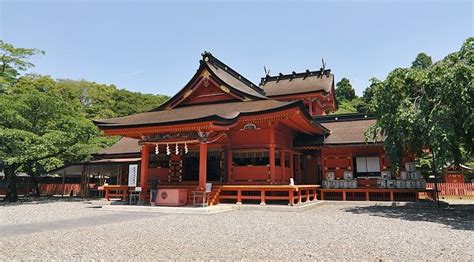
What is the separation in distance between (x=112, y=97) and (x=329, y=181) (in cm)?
4762

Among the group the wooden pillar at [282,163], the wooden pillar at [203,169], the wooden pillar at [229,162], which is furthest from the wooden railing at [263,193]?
the wooden pillar at [203,169]

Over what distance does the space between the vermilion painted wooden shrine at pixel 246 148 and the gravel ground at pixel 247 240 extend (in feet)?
16.9

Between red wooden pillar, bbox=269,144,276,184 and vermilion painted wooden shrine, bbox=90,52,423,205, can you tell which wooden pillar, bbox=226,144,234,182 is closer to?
vermilion painted wooden shrine, bbox=90,52,423,205

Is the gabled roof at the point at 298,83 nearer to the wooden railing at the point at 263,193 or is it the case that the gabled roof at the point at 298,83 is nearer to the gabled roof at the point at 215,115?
the gabled roof at the point at 215,115

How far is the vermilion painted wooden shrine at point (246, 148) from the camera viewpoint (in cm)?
1515

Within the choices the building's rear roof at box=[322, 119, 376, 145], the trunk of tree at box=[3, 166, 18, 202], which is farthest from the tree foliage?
the trunk of tree at box=[3, 166, 18, 202]

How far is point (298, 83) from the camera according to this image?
28891 millimetres

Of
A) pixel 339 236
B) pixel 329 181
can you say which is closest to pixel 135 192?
pixel 329 181

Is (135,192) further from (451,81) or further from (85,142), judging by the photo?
(451,81)

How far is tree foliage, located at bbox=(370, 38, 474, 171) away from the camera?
11.0 metres

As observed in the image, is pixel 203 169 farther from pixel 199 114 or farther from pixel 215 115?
pixel 199 114

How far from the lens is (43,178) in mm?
35031

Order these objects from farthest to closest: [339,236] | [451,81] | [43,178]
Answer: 1. [43,178]
2. [451,81]
3. [339,236]

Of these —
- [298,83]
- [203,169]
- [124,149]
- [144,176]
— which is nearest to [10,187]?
[124,149]
